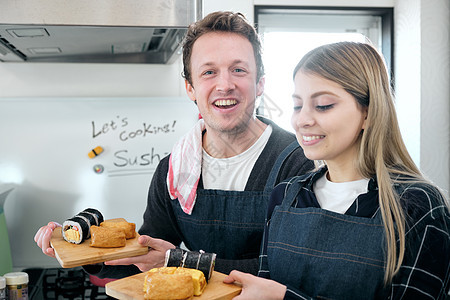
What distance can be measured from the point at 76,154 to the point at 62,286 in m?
0.54

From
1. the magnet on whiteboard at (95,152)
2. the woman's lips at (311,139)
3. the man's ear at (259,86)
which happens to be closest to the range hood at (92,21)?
the man's ear at (259,86)

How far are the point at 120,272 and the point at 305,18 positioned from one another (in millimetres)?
1468

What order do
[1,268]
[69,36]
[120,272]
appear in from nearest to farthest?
1. [120,272]
2. [69,36]
3. [1,268]

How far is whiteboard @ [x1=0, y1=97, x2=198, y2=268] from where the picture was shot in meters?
1.89

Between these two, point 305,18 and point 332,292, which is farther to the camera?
point 305,18

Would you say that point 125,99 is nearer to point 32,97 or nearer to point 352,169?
point 32,97

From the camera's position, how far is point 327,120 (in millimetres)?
865

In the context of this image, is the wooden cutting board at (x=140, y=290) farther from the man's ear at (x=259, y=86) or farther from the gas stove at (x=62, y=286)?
the gas stove at (x=62, y=286)

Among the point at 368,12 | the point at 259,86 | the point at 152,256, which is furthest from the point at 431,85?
the point at 152,256

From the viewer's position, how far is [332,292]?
850 mm

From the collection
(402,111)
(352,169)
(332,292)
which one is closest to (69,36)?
(352,169)

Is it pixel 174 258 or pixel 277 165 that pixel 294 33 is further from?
pixel 174 258

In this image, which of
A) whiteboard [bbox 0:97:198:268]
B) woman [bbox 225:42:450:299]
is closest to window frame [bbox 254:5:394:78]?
whiteboard [bbox 0:97:198:268]

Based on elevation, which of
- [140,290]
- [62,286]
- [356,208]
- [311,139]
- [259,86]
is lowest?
[62,286]
